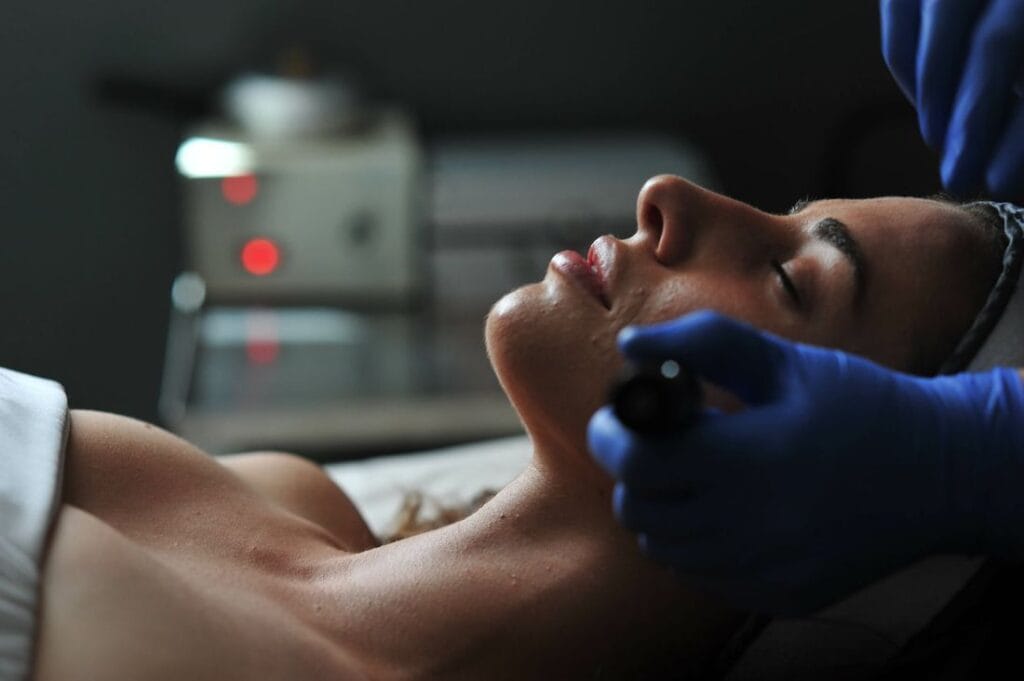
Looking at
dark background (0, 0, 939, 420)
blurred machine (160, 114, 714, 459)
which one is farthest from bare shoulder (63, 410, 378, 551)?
dark background (0, 0, 939, 420)

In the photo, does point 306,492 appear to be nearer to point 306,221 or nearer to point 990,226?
point 990,226

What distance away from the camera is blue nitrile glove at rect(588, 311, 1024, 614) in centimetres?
79

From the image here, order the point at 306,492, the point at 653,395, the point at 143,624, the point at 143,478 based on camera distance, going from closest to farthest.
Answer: the point at 653,395 → the point at 143,624 → the point at 143,478 → the point at 306,492

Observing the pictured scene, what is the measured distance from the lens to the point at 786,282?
1.04 metres

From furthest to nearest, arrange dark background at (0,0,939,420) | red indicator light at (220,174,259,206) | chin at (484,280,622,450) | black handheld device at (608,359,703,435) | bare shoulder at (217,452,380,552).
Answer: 1. dark background at (0,0,939,420)
2. red indicator light at (220,174,259,206)
3. bare shoulder at (217,452,380,552)
4. chin at (484,280,622,450)
5. black handheld device at (608,359,703,435)

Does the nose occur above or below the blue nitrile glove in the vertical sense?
above

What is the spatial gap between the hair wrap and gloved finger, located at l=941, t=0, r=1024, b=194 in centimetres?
9

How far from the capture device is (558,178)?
8.20 ft

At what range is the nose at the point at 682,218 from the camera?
106cm

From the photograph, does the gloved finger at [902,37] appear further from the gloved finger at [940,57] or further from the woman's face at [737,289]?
the woman's face at [737,289]

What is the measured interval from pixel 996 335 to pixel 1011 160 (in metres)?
0.15

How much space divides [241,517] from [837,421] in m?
0.56

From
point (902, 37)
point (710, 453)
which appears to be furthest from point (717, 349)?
point (902, 37)

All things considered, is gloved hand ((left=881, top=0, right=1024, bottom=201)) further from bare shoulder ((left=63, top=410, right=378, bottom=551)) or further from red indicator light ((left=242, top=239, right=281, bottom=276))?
red indicator light ((left=242, top=239, right=281, bottom=276))
